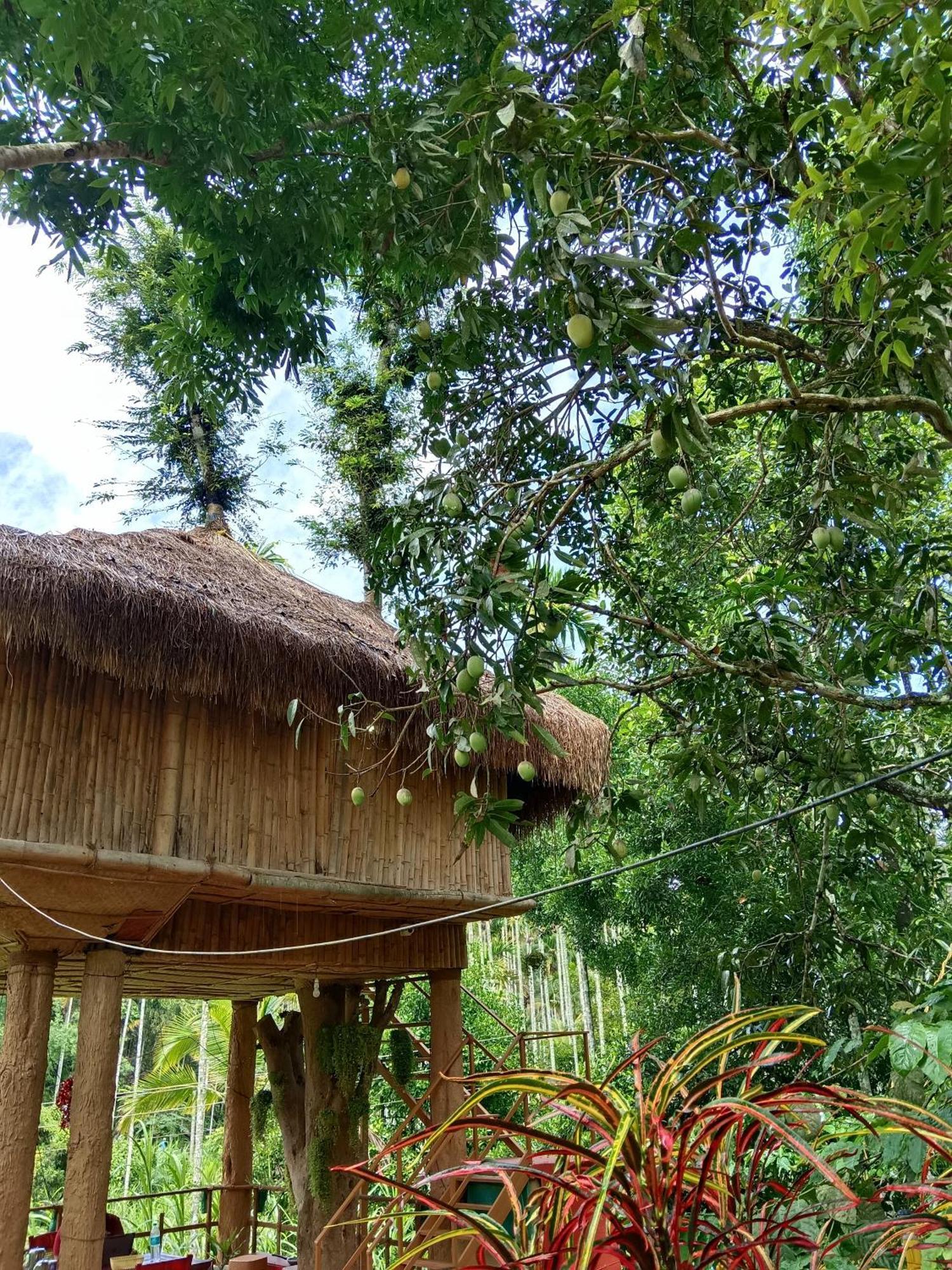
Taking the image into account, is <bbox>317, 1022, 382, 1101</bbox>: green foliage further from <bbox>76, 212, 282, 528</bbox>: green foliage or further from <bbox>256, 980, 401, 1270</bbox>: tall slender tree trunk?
<bbox>76, 212, 282, 528</bbox>: green foliage

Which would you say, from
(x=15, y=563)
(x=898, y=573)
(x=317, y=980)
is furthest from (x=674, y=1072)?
(x=317, y=980)

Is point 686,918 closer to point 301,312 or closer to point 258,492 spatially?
point 301,312

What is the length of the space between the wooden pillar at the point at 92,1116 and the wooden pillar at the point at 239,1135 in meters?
3.83

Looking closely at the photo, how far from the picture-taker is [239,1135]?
25.5 ft

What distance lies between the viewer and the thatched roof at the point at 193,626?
3969 millimetres

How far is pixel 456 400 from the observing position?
3.39 meters

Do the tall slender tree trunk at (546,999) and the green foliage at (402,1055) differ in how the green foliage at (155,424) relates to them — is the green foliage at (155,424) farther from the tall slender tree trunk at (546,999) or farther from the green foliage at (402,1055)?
the tall slender tree trunk at (546,999)

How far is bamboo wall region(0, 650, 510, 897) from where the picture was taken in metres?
4.05

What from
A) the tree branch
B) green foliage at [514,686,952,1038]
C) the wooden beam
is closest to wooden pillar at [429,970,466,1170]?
the wooden beam

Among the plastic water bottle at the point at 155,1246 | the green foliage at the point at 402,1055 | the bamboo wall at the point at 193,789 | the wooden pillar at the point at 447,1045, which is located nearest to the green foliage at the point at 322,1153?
the wooden pillar at the point at 447,1045

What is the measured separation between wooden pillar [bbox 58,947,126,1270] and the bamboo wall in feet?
2.49

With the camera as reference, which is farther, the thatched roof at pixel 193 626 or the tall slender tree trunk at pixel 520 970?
the tall slender tree trunk at pixel 520 970

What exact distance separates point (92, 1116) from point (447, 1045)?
96.1 inches

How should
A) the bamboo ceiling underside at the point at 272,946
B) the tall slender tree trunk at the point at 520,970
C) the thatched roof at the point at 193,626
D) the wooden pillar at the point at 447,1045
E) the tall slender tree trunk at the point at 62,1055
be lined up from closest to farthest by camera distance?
the thatched roof at the point at 193,626
the bamboo ceiling underside at the point at 272,946
the wooden pillar at the point at 447,1045
the tall slender tree trunk at the point at 520,970
the tall slender tree trunk at the point at 62,1055
